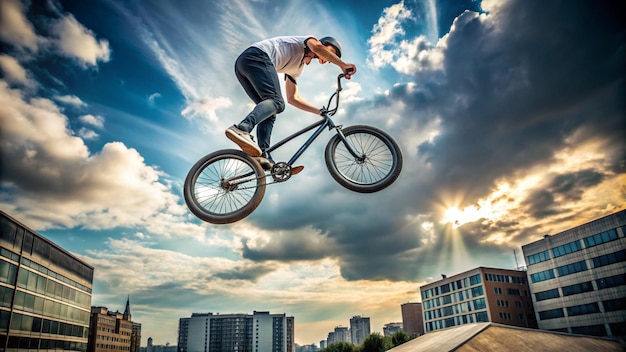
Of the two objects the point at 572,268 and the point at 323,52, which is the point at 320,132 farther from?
the point at 572,268

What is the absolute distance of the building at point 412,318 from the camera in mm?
124500

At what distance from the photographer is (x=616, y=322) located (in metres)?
49.6

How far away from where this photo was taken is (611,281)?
5103 centimetres

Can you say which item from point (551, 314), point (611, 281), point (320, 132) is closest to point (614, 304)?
point (611, 281)

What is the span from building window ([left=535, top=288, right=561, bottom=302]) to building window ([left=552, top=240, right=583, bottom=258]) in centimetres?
558

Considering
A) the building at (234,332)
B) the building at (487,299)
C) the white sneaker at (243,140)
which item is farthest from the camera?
the building at (234,332)

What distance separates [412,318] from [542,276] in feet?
227

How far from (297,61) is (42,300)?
172 ft

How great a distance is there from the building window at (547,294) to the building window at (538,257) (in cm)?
499

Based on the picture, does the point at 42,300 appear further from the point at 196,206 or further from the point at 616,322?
the point at 616,322

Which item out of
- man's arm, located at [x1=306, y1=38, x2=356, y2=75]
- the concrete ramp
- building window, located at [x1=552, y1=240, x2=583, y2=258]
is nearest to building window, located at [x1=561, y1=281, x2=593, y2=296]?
building window, located at [x1=552, y1=240, x2=583, y2=258]

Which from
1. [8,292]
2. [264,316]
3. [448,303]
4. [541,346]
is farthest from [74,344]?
[264,316]

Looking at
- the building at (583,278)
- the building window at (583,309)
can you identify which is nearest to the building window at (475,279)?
the building at (583,278)

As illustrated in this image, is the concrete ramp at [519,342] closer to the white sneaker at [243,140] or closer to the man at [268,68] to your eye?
the man at [268,68]
